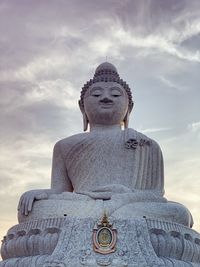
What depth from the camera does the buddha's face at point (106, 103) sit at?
37.8ft

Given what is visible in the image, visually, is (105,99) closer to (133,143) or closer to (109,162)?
(133,143)

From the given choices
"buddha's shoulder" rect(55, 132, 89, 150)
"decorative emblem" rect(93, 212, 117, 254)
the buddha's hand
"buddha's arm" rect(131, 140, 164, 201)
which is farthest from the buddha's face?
"decorative emblem" rect(93, 212, 117, 254)

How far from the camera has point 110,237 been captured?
8.44m

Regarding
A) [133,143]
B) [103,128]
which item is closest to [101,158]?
[133,143]

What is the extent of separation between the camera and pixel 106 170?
10.6m

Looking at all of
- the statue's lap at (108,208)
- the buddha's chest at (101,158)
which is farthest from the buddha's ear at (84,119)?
the statue's lap at (108,208)

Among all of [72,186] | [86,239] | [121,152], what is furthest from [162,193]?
[86,239]

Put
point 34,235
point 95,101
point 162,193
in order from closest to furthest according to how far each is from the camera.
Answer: point 34,235 < point 162,193 < point 95,101

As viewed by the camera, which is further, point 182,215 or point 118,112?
point 118,112

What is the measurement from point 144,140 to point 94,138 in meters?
0.93

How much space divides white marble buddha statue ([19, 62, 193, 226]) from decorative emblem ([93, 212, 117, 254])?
49 centimetres

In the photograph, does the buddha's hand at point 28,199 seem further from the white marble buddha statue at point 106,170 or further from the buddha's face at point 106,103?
the buddha's face at point 106,103

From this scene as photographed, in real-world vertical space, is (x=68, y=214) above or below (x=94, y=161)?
below

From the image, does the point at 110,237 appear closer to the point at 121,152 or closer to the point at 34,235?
the point at 34,235
